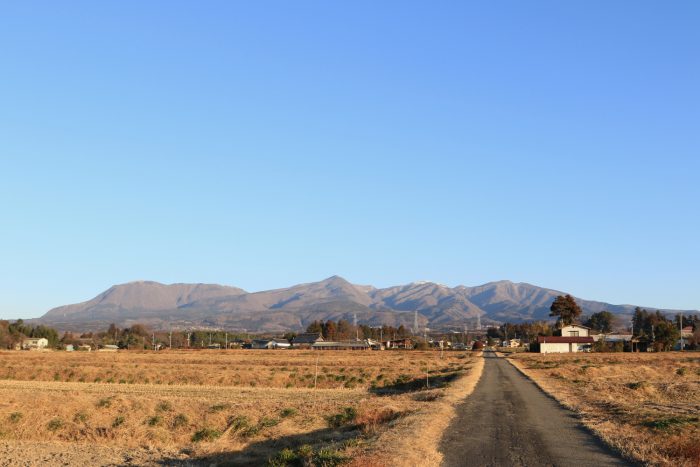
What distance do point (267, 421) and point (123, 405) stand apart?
869 centimetres

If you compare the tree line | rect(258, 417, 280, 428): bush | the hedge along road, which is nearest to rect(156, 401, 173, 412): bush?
rect(258, 417, 280, 428): bush

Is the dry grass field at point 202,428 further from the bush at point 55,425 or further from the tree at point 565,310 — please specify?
the tree at point 565,310

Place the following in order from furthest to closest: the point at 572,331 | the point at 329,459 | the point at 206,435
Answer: the point at 572,331 → the point at 206,435 → the point at 329,459

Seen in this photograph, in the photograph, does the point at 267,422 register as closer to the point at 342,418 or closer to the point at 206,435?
the point at 206,435

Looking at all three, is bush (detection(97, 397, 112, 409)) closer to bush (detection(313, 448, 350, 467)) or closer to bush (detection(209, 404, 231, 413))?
bush (detection(209, 404, 231, 413))

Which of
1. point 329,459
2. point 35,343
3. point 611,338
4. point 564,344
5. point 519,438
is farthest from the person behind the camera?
point 35,343

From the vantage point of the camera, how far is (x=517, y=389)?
43594mm

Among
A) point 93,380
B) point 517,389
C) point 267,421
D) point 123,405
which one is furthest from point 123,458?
point 93,380

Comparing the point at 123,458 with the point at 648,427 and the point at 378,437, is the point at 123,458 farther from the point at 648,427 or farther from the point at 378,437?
the point at 648,427

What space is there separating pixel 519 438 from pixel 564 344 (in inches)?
4776

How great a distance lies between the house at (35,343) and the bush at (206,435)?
154 m

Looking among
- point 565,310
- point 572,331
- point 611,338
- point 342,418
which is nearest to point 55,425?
point 342,418

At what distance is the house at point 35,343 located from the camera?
168637 mm

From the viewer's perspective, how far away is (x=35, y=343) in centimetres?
17438
